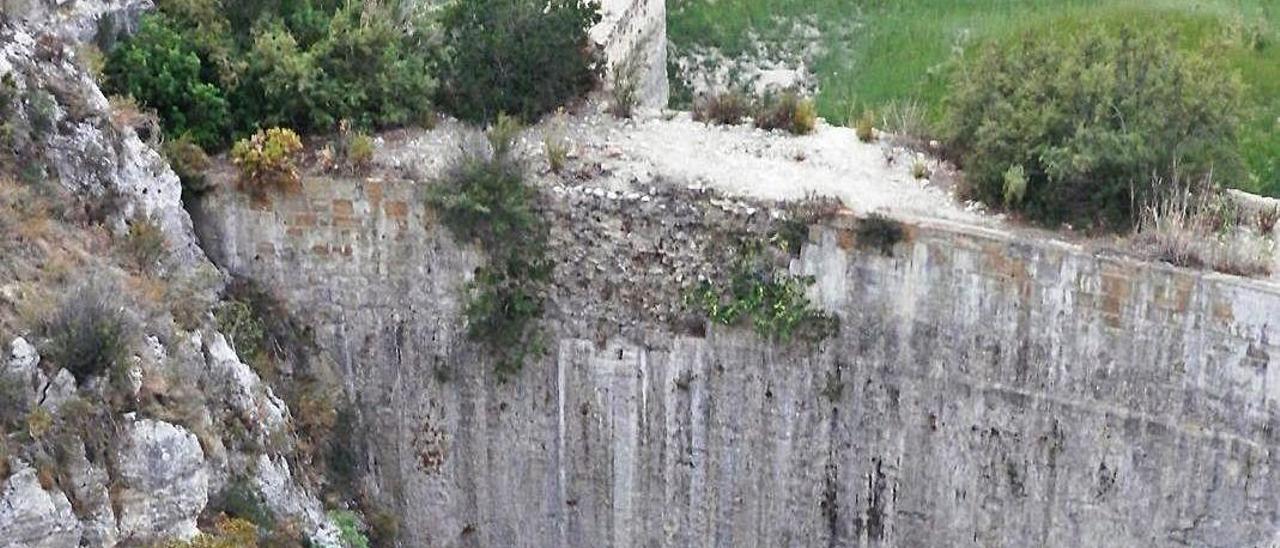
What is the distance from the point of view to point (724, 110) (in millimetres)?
13898

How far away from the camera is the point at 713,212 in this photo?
12445 millimetres

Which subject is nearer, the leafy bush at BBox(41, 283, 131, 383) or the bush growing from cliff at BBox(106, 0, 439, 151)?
the leafy bush at BBox(41, 283, 131, 383)

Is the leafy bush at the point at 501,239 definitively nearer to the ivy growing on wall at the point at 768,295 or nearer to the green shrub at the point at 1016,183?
the ivy growing on wall at the point at 768,295

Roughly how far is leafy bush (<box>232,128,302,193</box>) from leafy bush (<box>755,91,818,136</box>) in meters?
4.10

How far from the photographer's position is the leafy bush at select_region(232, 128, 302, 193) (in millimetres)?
12625

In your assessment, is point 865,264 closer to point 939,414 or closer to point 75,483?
point 939,414

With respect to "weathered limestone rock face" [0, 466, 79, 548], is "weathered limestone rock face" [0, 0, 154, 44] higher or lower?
higher

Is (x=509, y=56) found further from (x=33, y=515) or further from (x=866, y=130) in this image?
(x=33, y=515)

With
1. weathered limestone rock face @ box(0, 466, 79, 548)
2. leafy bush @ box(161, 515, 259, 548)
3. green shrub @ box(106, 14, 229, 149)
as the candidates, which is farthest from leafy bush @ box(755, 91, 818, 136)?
weathered limestone rock face @ box(0, 466, 79, 548)

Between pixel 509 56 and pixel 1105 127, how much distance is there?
516cm

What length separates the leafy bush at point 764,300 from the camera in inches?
483

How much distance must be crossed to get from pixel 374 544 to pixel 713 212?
414cm

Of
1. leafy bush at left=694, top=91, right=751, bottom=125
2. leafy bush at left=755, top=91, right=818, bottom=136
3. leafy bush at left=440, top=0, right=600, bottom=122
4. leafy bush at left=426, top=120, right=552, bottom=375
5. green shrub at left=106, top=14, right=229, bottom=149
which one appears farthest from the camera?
leafy bush at left=694, top=91, right=751, bottom=125

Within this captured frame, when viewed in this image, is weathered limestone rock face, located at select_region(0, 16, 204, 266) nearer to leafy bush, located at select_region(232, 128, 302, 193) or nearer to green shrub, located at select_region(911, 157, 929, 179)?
leafy bush, located at select_region(232, 128, 302, 193)
